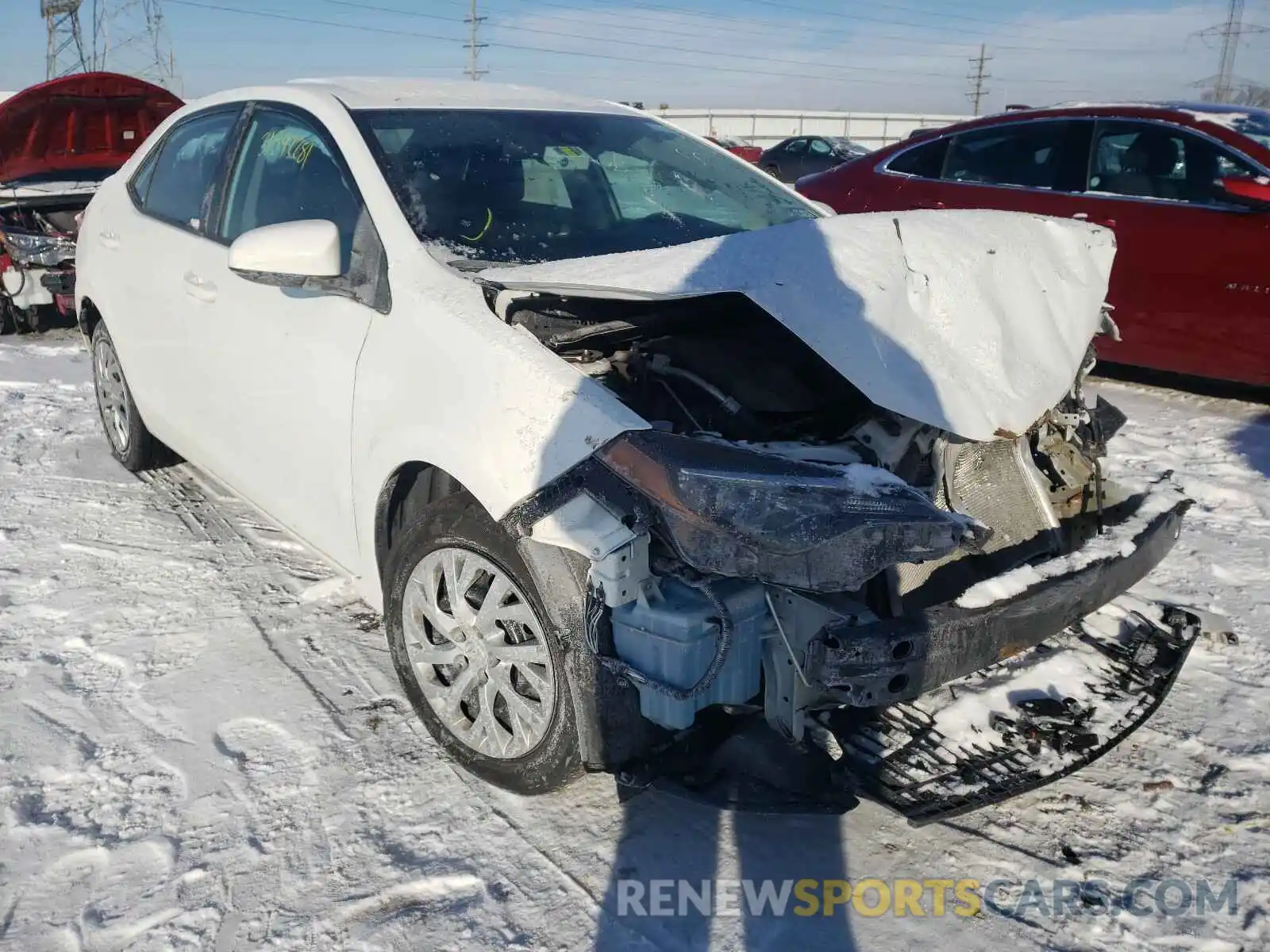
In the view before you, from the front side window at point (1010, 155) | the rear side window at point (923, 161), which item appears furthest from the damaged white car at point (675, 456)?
the rear side window at point (923, 161)

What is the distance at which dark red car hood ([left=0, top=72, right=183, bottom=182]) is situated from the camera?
24.9 ft

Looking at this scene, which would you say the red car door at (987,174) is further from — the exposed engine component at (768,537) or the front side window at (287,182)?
the front side window at (287,182)

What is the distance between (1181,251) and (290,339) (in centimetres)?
484

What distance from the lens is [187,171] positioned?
3951mm

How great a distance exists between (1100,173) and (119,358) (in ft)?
17.8

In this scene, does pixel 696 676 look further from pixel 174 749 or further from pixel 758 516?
pixel 174 749

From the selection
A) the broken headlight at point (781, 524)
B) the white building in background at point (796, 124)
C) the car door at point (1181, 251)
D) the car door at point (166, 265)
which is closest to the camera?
the broken headlight at point (781, 524)

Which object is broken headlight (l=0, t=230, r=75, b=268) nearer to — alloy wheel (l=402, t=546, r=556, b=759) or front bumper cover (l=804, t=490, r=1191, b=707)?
alloy wheel (l=402, t=546, r=556, b=759)

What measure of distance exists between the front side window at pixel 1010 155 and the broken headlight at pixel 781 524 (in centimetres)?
484

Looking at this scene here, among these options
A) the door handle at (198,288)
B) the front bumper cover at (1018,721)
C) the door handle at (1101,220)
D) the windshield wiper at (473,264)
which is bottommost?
the front bumper cover at (1018,721)

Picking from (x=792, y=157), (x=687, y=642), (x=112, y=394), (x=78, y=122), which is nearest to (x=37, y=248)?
(x=78, y=122)

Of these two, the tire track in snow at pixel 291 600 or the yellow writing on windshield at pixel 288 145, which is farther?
the yellow writing on windshield at pixel 288 145

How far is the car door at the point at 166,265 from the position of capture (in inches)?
146

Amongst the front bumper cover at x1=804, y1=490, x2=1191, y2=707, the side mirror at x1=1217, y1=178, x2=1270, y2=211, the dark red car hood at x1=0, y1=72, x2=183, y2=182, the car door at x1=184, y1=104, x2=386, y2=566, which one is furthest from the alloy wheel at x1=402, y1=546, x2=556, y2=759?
the dark red car hood at x1=0, y1=72, x2=183, y2=182
